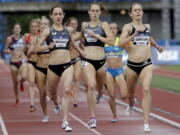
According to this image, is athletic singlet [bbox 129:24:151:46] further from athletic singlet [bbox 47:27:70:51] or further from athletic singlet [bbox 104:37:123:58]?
athletic singlet [bbox 104:37:123:58]

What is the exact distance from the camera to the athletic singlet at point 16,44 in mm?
21219

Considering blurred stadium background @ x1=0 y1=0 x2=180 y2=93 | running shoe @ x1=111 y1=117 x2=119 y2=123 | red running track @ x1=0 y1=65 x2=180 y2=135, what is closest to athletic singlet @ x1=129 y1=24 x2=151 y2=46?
red running track @ x1=0 y1=65 x2=180 y2=135

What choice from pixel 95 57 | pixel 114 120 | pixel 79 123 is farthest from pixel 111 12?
pixel 95 57

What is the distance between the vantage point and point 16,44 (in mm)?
21281

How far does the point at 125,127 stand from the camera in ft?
50.1

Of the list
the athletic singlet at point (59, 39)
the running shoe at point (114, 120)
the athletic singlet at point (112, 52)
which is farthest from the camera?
the athletic singlet at point (112, 52)

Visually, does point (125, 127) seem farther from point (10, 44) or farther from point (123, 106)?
point (10, 44)

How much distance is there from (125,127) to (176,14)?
53.3 metres

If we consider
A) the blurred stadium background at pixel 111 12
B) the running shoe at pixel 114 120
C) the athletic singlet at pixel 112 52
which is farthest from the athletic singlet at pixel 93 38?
the blurred stadium background at pixel 111 12

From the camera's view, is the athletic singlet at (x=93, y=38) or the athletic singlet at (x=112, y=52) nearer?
the athletic singlet at (x=93, y=38)

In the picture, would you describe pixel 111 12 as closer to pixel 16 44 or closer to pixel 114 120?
pixel 16 44

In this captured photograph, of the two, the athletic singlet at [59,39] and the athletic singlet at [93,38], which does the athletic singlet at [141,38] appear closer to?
the athletic singlet at [93,38]

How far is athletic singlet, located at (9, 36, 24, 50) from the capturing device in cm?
2122

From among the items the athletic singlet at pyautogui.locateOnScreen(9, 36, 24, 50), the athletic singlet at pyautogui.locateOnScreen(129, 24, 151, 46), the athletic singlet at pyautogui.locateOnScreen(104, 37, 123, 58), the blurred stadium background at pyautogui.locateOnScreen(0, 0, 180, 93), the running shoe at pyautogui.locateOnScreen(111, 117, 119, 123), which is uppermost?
the athletic singlet at pyautogui.locateOnScreen(129, 24, 151, 46)
